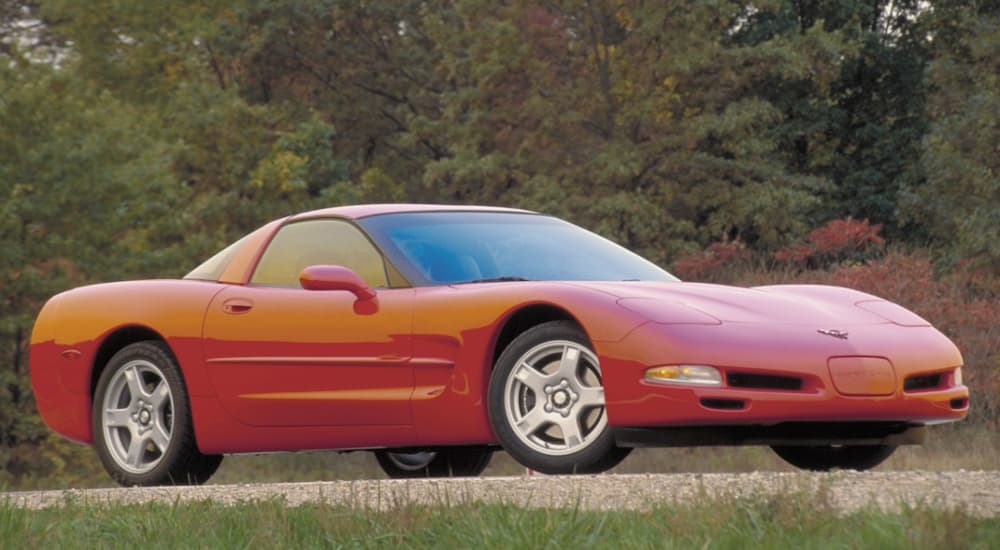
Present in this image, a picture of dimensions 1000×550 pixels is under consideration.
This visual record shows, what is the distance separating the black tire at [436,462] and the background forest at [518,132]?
13.1 metres

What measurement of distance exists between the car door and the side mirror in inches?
4.4

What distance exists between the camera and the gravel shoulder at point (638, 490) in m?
5.12

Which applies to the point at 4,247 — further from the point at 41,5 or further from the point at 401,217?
the point at 401,217

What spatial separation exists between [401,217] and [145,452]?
186cm

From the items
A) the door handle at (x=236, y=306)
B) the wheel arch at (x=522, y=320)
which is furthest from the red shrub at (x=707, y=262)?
the wheel arch at (x=522, y=320)

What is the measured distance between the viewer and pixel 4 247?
89.7 feet

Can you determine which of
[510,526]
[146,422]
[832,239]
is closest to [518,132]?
[832,239]

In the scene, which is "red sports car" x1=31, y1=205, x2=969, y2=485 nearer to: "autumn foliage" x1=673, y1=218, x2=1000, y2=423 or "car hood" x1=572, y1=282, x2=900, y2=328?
"car hood" x1=572, y1=282, x2=900, y2=328

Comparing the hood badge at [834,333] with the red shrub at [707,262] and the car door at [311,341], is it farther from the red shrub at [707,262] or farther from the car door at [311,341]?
the red shrub at [707,262]

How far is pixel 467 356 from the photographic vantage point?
23.3 feet

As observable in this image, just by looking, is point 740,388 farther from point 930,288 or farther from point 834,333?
point 930,288

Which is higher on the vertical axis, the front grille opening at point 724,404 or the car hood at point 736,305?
the car hood at point 736,305

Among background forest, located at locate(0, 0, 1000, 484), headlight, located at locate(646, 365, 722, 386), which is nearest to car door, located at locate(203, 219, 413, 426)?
headlight, located at locate(646, 365, 722, 386)

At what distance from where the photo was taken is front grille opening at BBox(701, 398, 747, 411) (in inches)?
255
